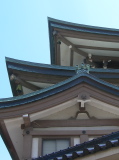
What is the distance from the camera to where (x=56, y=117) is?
36.6 feet

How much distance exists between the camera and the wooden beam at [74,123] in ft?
35.9

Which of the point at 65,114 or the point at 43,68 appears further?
the point at 43,68

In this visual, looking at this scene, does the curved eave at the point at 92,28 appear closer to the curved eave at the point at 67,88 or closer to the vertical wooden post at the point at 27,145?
the curved eave at the point at 67,88

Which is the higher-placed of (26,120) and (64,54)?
(64,54)

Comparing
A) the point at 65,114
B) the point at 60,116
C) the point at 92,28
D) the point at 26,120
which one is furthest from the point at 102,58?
the point at 26,120

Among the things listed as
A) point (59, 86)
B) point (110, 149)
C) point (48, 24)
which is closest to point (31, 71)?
point (59, 86)

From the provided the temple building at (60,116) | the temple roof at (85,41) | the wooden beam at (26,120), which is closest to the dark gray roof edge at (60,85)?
the temple building at (60,116)

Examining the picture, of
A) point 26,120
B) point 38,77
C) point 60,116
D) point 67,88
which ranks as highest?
point 38,77

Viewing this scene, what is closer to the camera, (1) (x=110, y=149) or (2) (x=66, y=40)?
(1) (x=110, y=149)

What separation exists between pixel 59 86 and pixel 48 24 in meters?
5.65

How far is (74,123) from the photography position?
10992 mm

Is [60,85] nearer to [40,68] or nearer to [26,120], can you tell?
Result: [26,120]

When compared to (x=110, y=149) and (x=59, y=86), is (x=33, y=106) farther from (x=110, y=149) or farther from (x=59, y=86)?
(x=110, y=149)

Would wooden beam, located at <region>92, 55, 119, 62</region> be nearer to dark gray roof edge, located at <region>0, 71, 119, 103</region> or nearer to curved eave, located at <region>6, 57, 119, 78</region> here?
curved eave, located at <region>6, 57, 119, 78</region>
